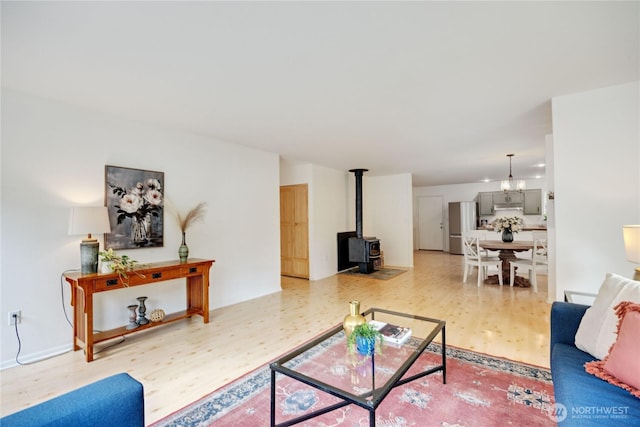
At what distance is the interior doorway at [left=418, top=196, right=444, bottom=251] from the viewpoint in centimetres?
1019

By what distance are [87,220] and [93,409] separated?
2.21 m

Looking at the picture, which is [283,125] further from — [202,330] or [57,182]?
[202,330]

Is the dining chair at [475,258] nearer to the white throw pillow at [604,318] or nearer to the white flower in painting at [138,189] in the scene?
the white throw pillow at [604,318]

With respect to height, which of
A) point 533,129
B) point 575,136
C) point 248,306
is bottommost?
point 248,306

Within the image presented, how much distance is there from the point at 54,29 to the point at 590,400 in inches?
131

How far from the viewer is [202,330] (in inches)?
127

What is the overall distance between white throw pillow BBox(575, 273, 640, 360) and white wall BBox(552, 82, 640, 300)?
122 cm

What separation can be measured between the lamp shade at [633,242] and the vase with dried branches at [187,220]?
12.8ft

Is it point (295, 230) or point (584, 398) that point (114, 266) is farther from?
point (295, 230)

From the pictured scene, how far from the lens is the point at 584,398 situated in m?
1.24

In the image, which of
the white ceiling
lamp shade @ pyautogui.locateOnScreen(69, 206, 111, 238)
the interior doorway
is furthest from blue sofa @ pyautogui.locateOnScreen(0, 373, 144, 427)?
the interior doorway

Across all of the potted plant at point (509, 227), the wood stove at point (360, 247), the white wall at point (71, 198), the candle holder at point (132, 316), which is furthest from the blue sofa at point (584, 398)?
the wood stove at point (360, 247)

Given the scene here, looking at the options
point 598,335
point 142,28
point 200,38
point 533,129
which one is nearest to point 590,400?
point 598,335

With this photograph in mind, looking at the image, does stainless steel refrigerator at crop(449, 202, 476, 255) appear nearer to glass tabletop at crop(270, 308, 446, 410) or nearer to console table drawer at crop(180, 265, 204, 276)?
glass tabletop at crop(270, 308, 446, 410)
